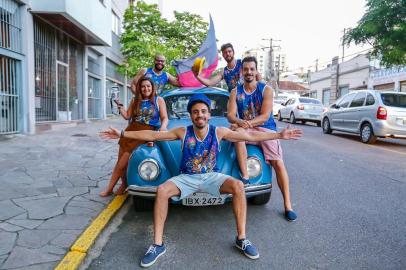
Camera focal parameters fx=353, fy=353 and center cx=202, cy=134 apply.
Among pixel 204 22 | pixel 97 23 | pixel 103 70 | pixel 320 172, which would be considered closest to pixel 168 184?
pixel 320 172

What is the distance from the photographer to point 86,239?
321 centimetres

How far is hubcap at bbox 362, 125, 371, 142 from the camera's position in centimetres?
1041

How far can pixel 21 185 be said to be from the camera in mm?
4828

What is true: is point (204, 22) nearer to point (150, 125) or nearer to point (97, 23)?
point (97, 23)

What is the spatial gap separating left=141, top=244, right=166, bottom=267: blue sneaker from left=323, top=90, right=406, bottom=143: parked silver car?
343 inches

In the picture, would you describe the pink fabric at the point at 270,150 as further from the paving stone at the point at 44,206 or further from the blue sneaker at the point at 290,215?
the paving stone at the point at 44,206

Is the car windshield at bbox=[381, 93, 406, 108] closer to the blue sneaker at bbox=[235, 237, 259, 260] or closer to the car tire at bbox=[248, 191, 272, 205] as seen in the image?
the car tire at bbox=[248, 191, 272, 205]

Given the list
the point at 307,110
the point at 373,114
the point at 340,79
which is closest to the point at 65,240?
the point at 373,114

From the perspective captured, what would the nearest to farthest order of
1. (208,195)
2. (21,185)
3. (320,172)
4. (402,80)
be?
1. (208,195)
2. (21,185)
3. (320,172)
4. (402,80)

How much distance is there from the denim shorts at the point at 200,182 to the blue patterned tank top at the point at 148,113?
4.59 ft

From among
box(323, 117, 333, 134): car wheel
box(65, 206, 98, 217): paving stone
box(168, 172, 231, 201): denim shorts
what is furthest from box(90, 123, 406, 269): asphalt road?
box(323, 117, 333, 134): car wheel

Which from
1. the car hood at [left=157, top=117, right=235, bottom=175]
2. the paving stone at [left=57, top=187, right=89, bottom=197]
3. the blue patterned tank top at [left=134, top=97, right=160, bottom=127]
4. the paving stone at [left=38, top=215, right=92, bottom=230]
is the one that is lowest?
the paving stone at [left=38, top=215, right=92, bottom=230]

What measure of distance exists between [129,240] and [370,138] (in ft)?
Answer: 29.6

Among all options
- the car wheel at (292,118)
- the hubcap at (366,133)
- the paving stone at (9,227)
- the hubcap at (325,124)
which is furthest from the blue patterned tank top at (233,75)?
the car wheel at (292,118)
